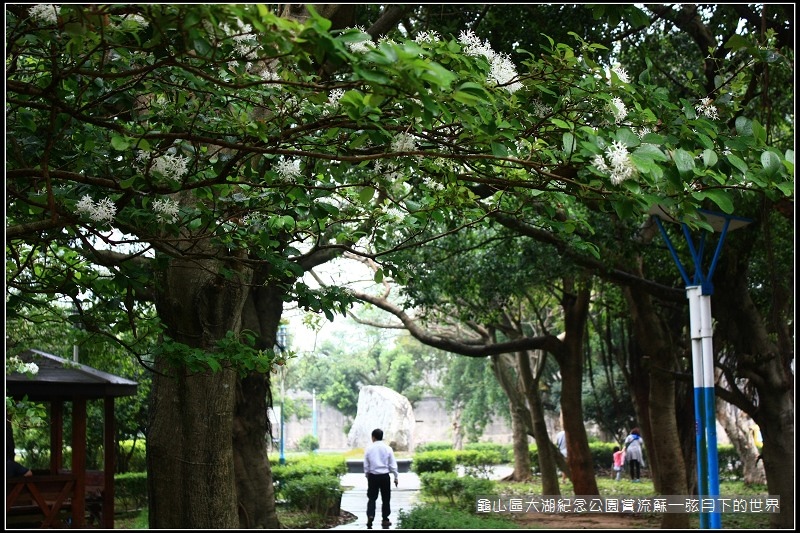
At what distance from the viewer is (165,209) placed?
3.55 m

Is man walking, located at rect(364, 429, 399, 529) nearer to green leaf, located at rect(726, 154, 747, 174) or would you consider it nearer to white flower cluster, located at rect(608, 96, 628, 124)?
white flower cluster, located at rect(608, 96, 628, 124)

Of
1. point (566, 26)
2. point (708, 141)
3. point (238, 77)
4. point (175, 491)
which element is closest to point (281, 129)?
point (238, 77)

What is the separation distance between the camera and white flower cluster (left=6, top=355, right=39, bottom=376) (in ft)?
30.0

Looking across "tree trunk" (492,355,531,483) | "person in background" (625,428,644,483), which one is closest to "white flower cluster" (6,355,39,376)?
"tree trunk" (492,355,531,483)

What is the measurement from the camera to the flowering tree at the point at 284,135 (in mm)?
2578

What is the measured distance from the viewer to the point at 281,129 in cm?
327

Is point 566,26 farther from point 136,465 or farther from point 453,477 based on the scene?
point 136,465

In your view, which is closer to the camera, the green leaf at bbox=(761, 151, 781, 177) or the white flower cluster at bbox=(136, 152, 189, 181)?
the green leaf at bbox=(761, 151, 781, 177)

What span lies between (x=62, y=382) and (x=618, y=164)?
9065 mm

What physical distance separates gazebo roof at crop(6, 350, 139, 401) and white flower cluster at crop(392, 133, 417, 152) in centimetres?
809

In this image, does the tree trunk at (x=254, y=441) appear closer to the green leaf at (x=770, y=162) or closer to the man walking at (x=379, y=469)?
the man walking at (x=379, y=469)

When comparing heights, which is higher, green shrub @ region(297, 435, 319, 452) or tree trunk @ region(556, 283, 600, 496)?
tree trunk @ region(556, 283, 600, 496)

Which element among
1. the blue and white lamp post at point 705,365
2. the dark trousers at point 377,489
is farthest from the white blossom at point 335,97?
the dark trousers at point 377,489

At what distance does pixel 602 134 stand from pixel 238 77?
129cm
